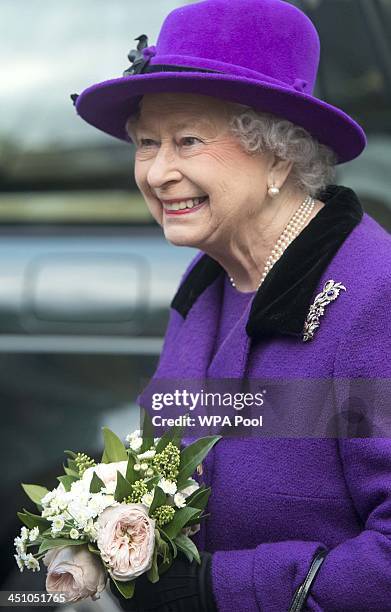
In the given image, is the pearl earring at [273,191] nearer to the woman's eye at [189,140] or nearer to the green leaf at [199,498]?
the woman's eye at [189,140]

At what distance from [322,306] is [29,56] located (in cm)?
175

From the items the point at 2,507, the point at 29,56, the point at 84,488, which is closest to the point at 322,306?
the point at 84,488

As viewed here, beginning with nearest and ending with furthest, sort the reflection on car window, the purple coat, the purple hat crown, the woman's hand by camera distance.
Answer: the purple coat < the woman's hand < the purple hat crown < the reflection on car window

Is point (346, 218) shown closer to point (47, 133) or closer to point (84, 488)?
point (84, 488)

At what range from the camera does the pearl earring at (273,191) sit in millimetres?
2174

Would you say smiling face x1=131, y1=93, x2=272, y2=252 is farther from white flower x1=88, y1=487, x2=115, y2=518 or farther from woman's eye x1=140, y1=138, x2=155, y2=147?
white flower x1=88, y1=487, x2=115, y2=518

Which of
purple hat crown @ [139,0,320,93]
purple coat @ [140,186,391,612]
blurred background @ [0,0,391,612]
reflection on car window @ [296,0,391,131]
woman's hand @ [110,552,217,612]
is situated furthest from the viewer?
reflection on car window @ [296,0,391,131]

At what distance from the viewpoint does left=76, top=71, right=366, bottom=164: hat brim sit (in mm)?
2070

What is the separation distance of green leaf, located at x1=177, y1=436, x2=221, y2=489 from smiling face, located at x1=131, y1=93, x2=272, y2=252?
16.2 inches

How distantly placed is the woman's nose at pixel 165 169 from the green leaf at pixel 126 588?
0.77 m

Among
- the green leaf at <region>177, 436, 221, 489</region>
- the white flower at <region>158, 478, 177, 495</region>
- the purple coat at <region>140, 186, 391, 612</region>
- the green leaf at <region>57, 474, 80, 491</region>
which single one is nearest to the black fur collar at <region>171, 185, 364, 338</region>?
the purple coat at <region>140, 186, 391, 612</region>

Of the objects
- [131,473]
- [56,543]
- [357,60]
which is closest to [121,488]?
[131,473]

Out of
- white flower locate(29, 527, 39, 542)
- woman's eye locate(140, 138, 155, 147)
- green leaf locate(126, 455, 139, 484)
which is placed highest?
woman's eye locate(140, 138, 155, 147)

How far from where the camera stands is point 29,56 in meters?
3.41
